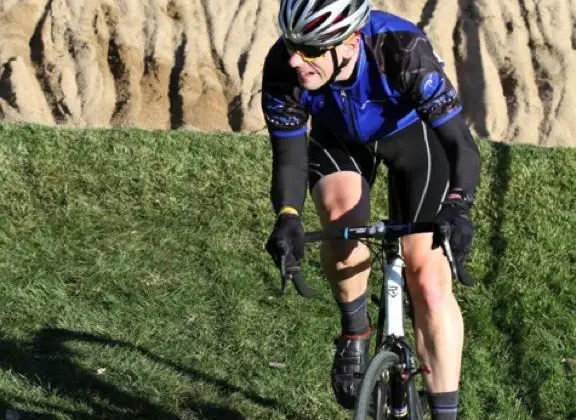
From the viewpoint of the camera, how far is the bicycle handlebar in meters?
3.92

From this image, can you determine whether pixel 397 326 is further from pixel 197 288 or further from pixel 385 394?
pixel 197 288

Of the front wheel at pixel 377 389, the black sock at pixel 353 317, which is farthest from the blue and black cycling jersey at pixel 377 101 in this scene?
the front wheel at pixel 377 389

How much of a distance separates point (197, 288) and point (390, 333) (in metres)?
2.98

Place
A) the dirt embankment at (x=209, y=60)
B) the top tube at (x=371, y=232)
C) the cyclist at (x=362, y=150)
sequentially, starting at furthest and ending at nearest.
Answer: the dirt embankment at (x=209, y=60) → the cyclist at (x=362, y=150) → the top tube at (x=371, y=232)

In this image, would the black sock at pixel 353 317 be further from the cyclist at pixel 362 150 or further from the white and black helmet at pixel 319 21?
the white and black helmet at pixel 319 21

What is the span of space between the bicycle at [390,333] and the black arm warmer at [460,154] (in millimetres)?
320

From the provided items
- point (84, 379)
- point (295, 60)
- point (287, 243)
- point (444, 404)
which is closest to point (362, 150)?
point (295, 60)

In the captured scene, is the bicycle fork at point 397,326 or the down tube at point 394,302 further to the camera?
the down tube at point 394,302

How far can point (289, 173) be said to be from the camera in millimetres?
4660

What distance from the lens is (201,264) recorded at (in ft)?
24.8

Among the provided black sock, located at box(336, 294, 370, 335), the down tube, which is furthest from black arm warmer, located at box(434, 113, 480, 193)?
black sock, located at box(336, 294, 370, 335)

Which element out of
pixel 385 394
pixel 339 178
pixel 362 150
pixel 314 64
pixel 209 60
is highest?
pixel 209 60

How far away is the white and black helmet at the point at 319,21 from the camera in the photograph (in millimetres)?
4200

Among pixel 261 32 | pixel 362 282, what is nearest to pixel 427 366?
pixel 362 282
